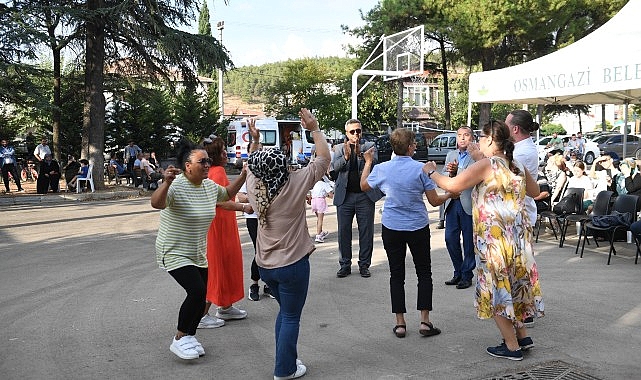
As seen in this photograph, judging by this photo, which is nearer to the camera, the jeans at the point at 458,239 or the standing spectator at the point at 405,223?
the standing spectator at the point at 405,223

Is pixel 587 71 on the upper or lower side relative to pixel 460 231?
upper

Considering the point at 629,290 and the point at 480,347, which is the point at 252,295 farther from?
the point at 629,290

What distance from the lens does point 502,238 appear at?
4.59 m

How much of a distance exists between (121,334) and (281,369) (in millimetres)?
1883

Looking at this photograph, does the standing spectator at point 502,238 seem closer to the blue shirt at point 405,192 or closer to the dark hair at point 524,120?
the blue shirt at point 405,192

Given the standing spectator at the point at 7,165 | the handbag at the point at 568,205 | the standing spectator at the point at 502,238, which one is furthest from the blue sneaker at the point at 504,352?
the standing spectator at the point at 7,165

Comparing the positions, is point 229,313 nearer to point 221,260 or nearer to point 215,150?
point 221,260

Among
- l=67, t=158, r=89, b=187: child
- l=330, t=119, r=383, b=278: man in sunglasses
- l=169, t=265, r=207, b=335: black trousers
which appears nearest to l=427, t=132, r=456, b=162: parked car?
l=67, t=158, r=89, b=187: child

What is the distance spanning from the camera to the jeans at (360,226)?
7.68 metres

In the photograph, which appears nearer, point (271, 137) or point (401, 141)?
point (401, 141)

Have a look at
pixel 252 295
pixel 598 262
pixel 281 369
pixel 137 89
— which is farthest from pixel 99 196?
pixel 281 369

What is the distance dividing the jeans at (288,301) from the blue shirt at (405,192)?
1.29 m

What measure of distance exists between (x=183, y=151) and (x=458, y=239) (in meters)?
3.50

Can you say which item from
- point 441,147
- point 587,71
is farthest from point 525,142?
point 441,147
